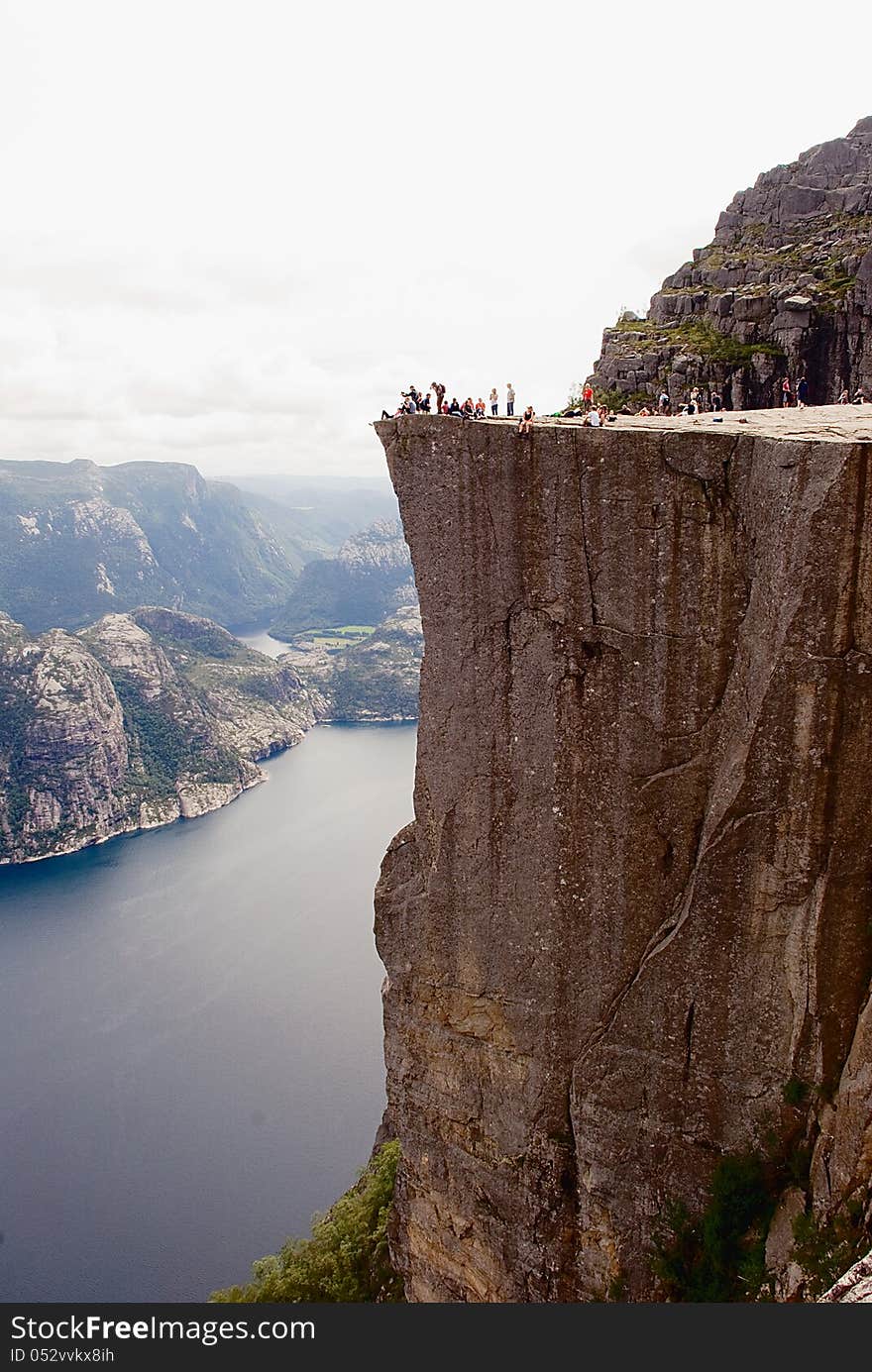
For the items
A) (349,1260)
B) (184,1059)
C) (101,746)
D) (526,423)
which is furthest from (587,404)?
(101,746)

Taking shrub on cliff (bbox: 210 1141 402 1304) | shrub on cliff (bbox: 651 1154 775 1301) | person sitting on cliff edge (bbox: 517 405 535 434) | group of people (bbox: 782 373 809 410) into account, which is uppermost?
group of people (bbox: 782 373 809 410)

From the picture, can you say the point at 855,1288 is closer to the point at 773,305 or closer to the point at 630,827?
the point at 630,827

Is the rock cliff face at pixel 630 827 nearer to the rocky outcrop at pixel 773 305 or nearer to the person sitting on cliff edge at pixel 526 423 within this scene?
the person sitting on cliff edge at pixel 526 423

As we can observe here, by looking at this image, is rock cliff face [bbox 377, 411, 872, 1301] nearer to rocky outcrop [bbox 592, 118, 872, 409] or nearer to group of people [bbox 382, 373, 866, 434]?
group of people [bbox 382, 373, 866, 434]

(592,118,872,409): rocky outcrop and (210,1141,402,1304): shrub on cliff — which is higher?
(592,118,872,409): rocky outcrop

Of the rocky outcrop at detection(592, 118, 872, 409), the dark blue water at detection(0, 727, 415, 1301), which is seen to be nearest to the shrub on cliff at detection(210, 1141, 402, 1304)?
the rocky outcrop at detection(592, 118, 872, 409)

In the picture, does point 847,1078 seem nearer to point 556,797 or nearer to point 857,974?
point 857,974
